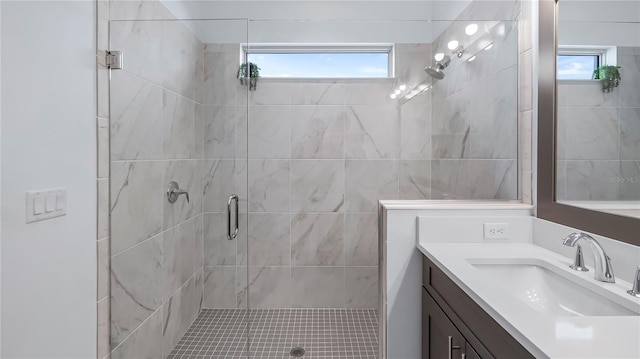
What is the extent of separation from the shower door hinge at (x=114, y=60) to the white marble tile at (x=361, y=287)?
1.83 metres

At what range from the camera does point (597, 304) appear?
1.03 meters

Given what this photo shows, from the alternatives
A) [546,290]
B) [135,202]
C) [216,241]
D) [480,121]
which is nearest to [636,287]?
[546,290]

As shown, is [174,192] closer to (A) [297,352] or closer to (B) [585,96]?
(A) [297,352]

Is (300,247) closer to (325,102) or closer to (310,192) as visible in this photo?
(310,192)

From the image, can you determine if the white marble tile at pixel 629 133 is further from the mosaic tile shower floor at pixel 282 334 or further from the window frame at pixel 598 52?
the mosaic tile shower floor at pixel 282 334

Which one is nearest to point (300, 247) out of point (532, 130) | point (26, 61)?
point (532, 130)

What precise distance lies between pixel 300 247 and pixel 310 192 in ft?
1.31

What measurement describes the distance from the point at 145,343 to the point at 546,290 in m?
1.86

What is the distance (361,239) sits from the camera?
241 cm

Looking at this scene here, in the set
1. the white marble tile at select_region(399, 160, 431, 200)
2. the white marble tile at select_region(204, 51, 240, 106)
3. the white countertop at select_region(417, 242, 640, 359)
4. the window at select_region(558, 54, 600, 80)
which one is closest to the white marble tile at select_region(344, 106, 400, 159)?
the white marble tile at select_region(399, 160, 431, 200)

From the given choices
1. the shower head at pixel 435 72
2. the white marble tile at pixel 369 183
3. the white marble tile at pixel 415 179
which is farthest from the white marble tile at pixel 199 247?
the shower head at pixel 435 72

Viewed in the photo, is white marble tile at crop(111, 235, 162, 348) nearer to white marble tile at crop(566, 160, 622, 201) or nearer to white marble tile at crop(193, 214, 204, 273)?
white marble tile at crop(193, 214, 204, 273)

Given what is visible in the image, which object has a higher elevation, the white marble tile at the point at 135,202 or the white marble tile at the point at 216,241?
the white marble tile at the point at 135,202

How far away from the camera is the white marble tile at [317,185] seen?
2.34 metres
